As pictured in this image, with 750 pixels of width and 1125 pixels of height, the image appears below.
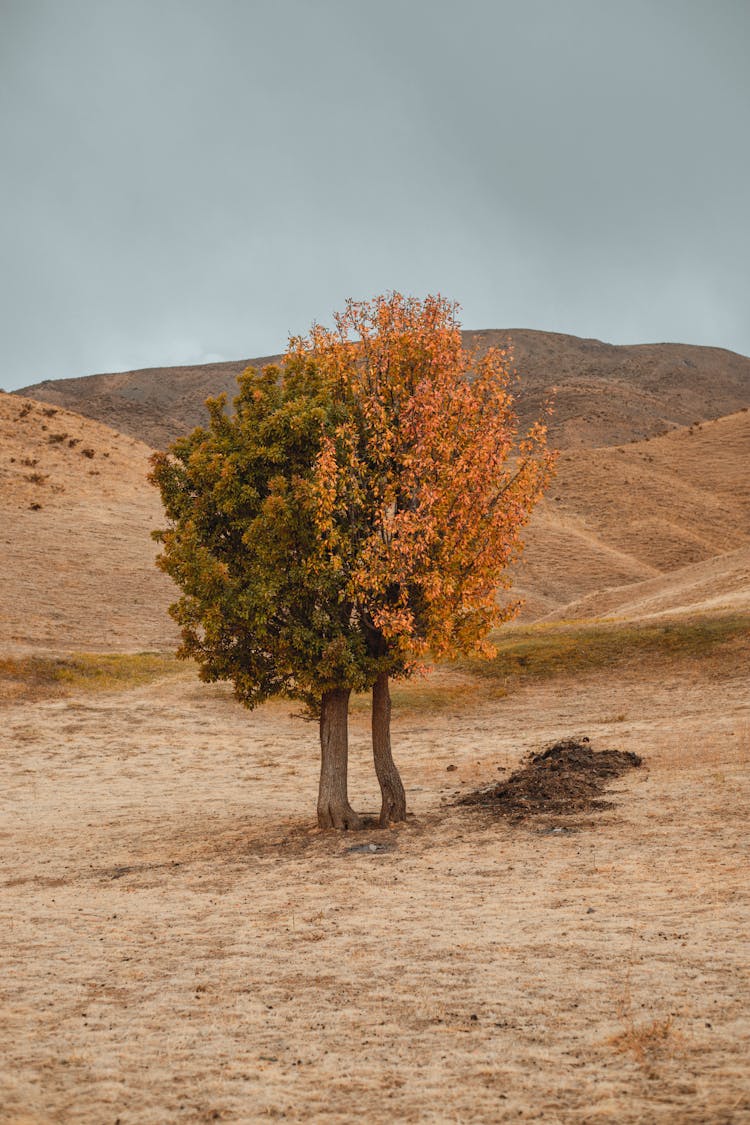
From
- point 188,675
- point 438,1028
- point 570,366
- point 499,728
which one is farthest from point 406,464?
point 570,366

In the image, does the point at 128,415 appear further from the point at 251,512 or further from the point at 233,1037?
the point at 233,1037

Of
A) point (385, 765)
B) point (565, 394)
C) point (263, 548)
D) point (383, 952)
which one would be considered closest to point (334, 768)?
point (385, 765)

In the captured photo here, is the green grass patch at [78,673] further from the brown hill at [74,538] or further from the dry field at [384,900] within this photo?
the brown hill at [74,538]

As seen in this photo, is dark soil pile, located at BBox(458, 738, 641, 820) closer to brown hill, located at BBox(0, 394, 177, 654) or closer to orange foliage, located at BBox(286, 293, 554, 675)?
orange foliage, located at BBox(286, 293, 554, 675)

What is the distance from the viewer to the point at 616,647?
32.0 meters

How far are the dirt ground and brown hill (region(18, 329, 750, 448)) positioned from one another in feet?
328

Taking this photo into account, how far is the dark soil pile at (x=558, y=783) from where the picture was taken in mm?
16531

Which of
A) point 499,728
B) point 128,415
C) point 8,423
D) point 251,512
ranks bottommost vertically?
point 499,728

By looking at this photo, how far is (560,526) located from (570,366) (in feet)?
408

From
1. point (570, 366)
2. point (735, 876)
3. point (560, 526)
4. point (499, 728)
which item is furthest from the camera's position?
point (570, 366)

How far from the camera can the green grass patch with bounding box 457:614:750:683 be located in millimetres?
29797

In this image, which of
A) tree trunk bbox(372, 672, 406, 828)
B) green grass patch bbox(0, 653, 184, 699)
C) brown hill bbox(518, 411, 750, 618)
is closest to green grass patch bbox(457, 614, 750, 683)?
green grass patch bbox(0, 653, 184, 699)

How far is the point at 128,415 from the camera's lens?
14250 centimetres

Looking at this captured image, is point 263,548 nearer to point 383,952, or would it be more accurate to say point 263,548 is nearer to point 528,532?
point 383,952
